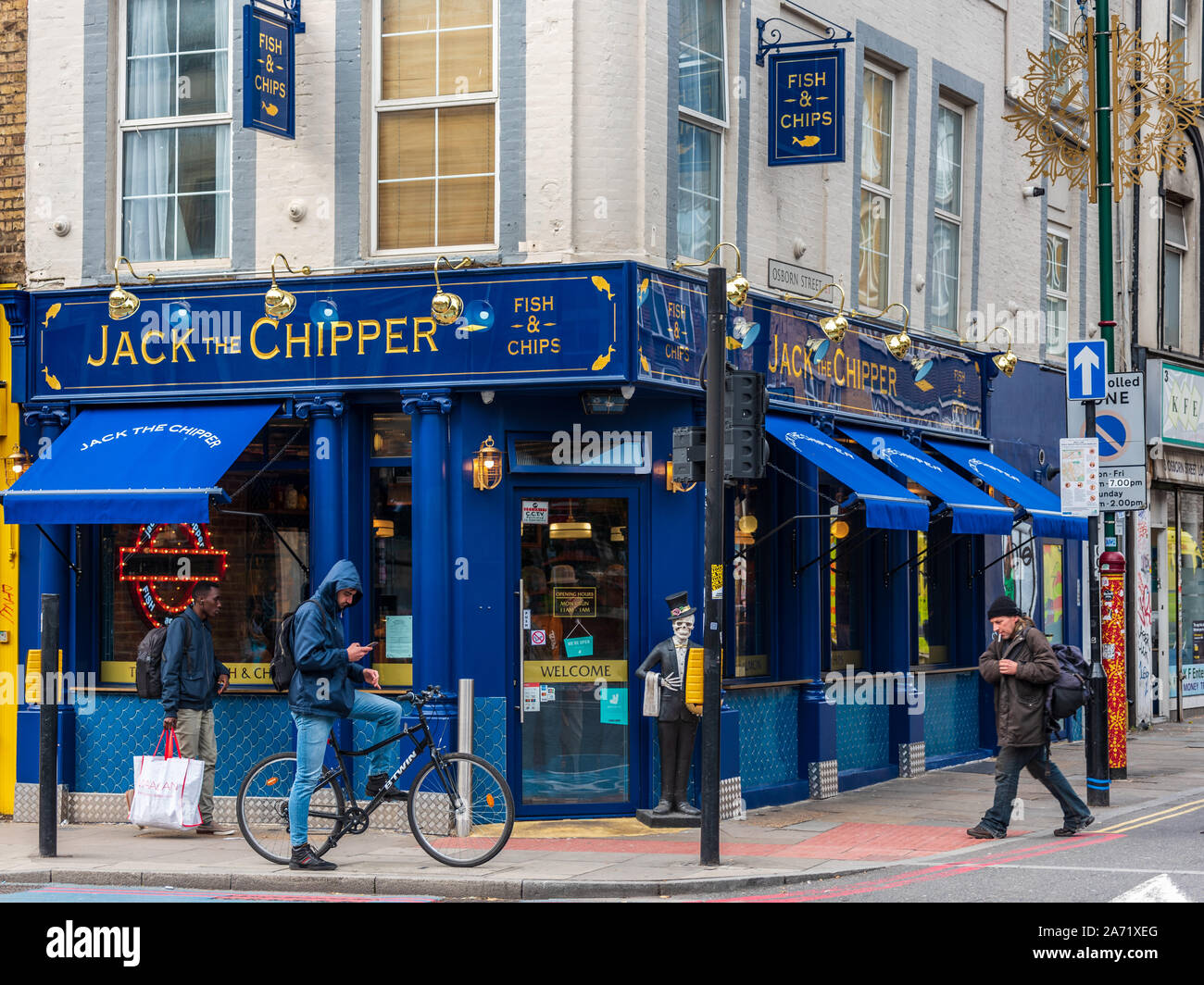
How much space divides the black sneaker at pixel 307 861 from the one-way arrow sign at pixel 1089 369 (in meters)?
7.80

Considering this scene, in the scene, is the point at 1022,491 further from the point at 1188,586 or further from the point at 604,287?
the point at 1188,586

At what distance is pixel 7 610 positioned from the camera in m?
14.1

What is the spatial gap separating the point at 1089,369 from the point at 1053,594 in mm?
6562

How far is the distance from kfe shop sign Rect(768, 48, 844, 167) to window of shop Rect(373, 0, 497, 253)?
293cm

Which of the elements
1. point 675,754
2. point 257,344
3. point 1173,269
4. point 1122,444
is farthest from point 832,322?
point 1173,269

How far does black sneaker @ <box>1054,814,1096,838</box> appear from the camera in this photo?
1253 cm

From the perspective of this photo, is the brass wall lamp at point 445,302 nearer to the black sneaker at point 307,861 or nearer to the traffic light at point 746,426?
the traffic light at point 746,426

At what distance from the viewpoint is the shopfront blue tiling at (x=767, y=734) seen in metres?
14.5

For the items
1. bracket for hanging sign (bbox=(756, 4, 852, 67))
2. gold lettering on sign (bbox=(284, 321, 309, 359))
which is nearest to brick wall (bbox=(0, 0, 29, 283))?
gold lettering on sign (bbox=(284, 321, 309, 359))

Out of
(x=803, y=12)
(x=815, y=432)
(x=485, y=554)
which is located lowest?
(x=485, y=554)
